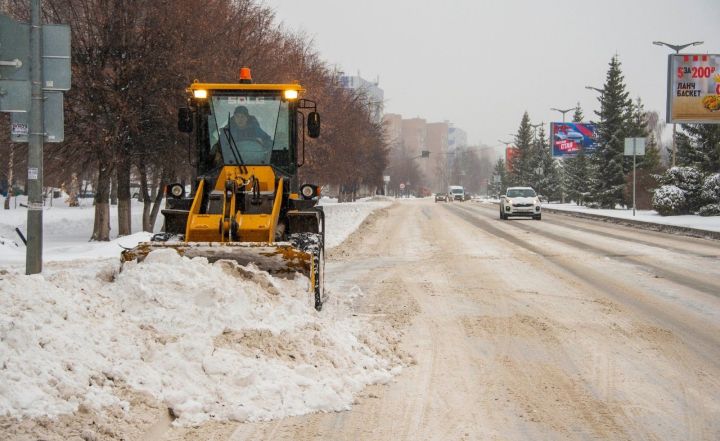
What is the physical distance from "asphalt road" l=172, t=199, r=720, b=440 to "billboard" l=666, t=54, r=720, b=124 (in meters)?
24.3

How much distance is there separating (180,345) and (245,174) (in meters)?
4.70

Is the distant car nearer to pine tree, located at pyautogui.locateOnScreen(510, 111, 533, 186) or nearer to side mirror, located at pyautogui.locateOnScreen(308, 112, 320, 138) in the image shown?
pine tree, located at pyautogui.locateOnScreen(510, 111, 533, 186)

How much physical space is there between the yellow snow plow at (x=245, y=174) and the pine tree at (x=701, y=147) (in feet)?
110

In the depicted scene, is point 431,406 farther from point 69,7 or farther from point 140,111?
point 69,7

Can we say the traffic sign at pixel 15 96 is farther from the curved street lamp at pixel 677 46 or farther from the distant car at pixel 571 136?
the distant car at pixel 571 136

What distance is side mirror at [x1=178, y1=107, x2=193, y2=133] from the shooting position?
10.2 metres

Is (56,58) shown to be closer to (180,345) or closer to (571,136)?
(180,345)

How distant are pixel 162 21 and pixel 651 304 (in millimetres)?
16321

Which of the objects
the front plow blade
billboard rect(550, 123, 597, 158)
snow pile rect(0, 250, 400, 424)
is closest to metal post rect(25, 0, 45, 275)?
the front plow blade

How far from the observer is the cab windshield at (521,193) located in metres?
36.8

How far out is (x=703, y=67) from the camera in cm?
3841

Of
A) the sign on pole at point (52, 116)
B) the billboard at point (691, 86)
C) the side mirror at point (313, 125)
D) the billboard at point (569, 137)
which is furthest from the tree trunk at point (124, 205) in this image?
the billboard at point (569, 137)

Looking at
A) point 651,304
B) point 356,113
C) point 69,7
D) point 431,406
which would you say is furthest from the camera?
point 356,113

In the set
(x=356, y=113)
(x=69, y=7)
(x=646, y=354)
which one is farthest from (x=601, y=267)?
(x=356, y=113)
